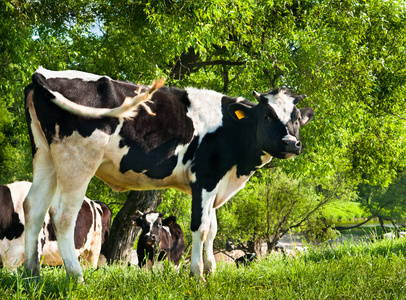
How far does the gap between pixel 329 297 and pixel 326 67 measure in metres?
10.0

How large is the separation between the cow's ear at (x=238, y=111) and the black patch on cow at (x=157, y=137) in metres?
0.56

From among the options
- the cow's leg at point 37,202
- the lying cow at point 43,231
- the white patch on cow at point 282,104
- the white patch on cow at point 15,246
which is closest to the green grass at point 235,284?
the cow's leg at point 37,202

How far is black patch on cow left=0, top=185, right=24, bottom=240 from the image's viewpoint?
24.7 feet

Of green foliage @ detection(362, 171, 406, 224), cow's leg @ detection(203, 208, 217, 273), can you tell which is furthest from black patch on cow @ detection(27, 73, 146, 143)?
green foliage @ detection(362, 171, 406, 224)

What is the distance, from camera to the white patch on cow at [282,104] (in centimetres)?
530

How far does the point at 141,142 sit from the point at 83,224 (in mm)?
5141

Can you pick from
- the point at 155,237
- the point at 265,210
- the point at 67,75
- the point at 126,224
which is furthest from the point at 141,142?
the point at 265,210

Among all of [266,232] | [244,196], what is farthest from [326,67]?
[266,232]

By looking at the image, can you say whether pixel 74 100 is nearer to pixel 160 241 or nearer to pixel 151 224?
pixel 151 224

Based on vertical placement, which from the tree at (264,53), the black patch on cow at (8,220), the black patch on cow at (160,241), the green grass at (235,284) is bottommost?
the black patch on cow at (160,241)

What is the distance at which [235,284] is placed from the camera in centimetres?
511

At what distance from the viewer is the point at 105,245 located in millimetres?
11680

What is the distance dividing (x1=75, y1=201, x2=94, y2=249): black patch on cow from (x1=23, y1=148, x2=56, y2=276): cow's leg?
4.47m

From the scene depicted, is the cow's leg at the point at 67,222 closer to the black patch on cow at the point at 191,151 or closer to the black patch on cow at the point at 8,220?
the black patch on cow at the point at 191,151
